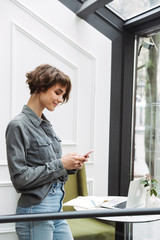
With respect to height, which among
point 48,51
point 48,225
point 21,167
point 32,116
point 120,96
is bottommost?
point 48,225

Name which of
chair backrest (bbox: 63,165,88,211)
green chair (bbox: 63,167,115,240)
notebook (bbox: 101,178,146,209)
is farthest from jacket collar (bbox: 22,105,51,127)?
chair backrest (bbox: 63,165,88,211)

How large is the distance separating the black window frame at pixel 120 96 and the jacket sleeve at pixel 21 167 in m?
2.17

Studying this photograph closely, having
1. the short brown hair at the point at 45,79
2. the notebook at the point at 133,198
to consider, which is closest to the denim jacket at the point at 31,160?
the short brown hair at the point at 45,79

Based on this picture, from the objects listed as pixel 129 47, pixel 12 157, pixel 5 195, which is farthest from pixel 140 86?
pixel 12 157

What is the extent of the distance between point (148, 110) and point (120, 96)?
0.31m

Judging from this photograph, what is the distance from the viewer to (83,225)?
1578mm

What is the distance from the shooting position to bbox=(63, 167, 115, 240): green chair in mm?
1561

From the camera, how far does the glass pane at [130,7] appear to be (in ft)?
10.5

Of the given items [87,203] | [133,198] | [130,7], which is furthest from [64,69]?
[133,198]

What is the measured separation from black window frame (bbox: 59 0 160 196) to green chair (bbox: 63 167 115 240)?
0.55 meters

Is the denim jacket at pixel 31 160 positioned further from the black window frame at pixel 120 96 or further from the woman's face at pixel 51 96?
the black window frame at pixel 120 96

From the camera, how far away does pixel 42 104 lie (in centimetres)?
160

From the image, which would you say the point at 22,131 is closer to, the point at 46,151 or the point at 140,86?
the point at 46,151

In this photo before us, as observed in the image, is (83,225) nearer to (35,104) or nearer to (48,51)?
(35,104)
